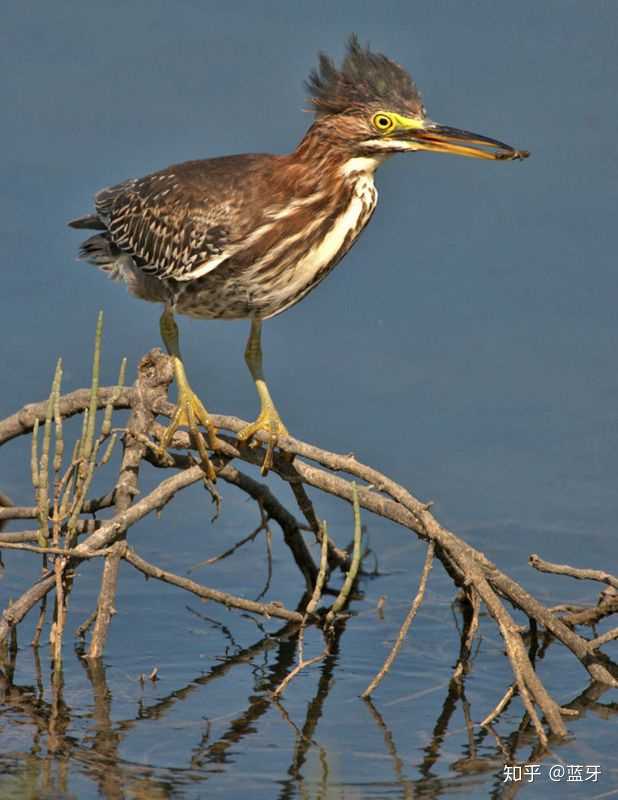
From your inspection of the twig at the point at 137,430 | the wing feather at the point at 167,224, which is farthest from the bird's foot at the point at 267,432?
the wing feather at the point at 167,224

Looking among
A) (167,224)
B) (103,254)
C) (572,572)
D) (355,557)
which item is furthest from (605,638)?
(103,254)

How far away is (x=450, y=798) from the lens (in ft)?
22.4

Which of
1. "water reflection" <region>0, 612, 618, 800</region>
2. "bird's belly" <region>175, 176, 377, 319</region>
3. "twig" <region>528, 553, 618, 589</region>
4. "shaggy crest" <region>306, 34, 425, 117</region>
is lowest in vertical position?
"water reflection" <region>0, 612, 618, 800</region>

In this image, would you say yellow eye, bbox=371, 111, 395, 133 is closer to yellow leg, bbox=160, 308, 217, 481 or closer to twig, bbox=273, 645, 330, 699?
yellow leg, bbox=160, 308, 217, 481

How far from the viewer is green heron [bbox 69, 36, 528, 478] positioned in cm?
830

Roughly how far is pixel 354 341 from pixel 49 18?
14.3ft

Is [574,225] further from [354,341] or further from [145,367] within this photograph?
[145,367]

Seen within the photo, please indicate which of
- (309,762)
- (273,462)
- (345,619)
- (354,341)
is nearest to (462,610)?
(345,619)

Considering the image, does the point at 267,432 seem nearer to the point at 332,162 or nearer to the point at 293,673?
the point at 293,673

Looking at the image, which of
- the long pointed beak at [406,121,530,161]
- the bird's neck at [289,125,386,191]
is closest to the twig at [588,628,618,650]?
the long pointed beak at [406,121,530,161]

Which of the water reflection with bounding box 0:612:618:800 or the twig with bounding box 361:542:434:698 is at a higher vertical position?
the twig with bounding box 361:542:434:698

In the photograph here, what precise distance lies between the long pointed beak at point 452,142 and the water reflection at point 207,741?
219cm

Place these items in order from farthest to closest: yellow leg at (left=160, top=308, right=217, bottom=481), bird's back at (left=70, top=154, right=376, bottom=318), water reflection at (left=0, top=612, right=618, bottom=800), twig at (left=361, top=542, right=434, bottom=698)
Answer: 1. bird's back at (left=70, top=154, right=376, bottom=318)
2. yellow leg at (left=160, top=308, right=217, bottom=481)
3. twig at (left=361, top=542, right=434, bottom=698)
4. water reflection at (left=0, top=612, right=618, bottom=800)

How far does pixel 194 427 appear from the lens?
26.5 feet
